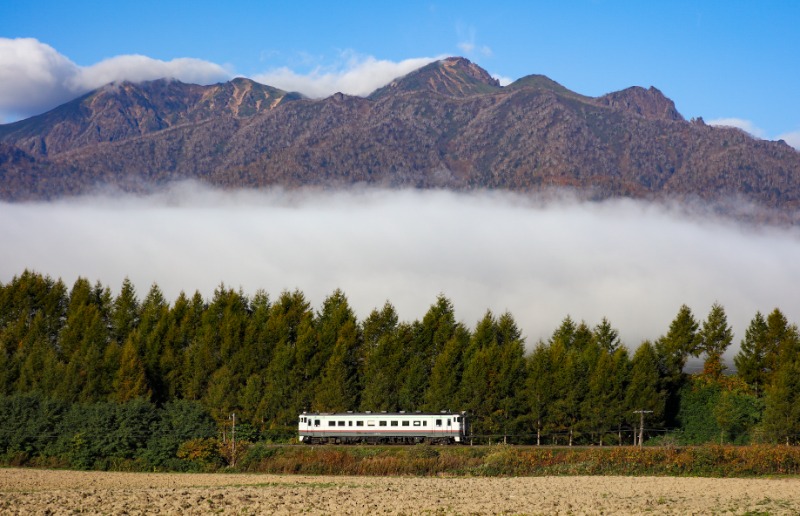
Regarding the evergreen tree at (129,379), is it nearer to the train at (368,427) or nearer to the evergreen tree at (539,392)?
the train at (368,427)

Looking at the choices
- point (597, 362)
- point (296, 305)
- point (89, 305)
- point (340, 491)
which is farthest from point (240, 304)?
point (340, 491)

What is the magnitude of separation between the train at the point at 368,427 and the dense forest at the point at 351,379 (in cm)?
372

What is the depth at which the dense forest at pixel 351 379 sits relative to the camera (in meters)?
82.1

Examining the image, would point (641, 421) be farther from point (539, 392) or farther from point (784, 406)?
point (784, 406)

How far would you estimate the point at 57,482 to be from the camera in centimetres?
6375

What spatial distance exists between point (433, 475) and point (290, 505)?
25.7 m

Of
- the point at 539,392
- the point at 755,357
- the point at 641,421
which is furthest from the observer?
the point at 755,357

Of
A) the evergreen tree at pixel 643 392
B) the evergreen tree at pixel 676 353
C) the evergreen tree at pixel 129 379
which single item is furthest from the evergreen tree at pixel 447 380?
the evergreen tree at pixel 129 379

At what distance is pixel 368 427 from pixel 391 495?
35.7 metres

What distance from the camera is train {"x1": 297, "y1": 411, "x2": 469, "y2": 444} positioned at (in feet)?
285

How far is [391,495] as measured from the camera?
52.2m

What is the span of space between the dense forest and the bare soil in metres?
14.1

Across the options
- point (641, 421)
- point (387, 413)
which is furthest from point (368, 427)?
point (641, 421)

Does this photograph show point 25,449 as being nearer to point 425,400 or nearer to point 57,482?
point 57,482
